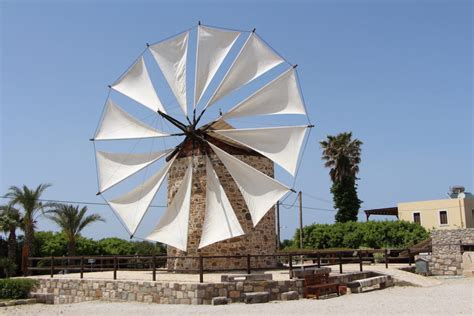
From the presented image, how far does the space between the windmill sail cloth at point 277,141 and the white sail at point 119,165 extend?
111 inches

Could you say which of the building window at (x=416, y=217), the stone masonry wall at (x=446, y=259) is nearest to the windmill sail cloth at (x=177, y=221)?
the stone masonry wall at (x=446, y=259)

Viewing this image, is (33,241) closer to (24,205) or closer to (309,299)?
(24,205)

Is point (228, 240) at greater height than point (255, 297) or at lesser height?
greater

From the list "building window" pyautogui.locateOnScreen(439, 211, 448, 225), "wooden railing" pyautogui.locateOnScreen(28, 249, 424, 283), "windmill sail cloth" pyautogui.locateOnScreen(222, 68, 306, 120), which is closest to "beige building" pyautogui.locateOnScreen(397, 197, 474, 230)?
"building window" pyautogui.locateOnScreen(439, 211, 448, 225)

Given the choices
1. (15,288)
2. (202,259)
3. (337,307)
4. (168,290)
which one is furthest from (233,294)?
(15,288)

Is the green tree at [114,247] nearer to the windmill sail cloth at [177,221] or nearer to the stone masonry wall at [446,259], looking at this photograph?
the windmill sail cloth at [177,221]

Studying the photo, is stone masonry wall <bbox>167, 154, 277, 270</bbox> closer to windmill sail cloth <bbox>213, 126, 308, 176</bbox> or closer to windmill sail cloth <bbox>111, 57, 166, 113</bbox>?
windmill sail cloth <bbox>213, 126, 308, 176</bbox>

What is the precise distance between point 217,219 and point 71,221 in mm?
13960

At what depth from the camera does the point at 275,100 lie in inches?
664

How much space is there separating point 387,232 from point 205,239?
17.1 meters

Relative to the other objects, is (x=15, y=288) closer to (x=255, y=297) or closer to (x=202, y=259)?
(x=202, y=259)

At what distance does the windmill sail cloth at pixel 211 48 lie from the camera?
1717 cm

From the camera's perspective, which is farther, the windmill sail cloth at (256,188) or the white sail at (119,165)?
the white sail at (119,165)

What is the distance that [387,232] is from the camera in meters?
30.2
